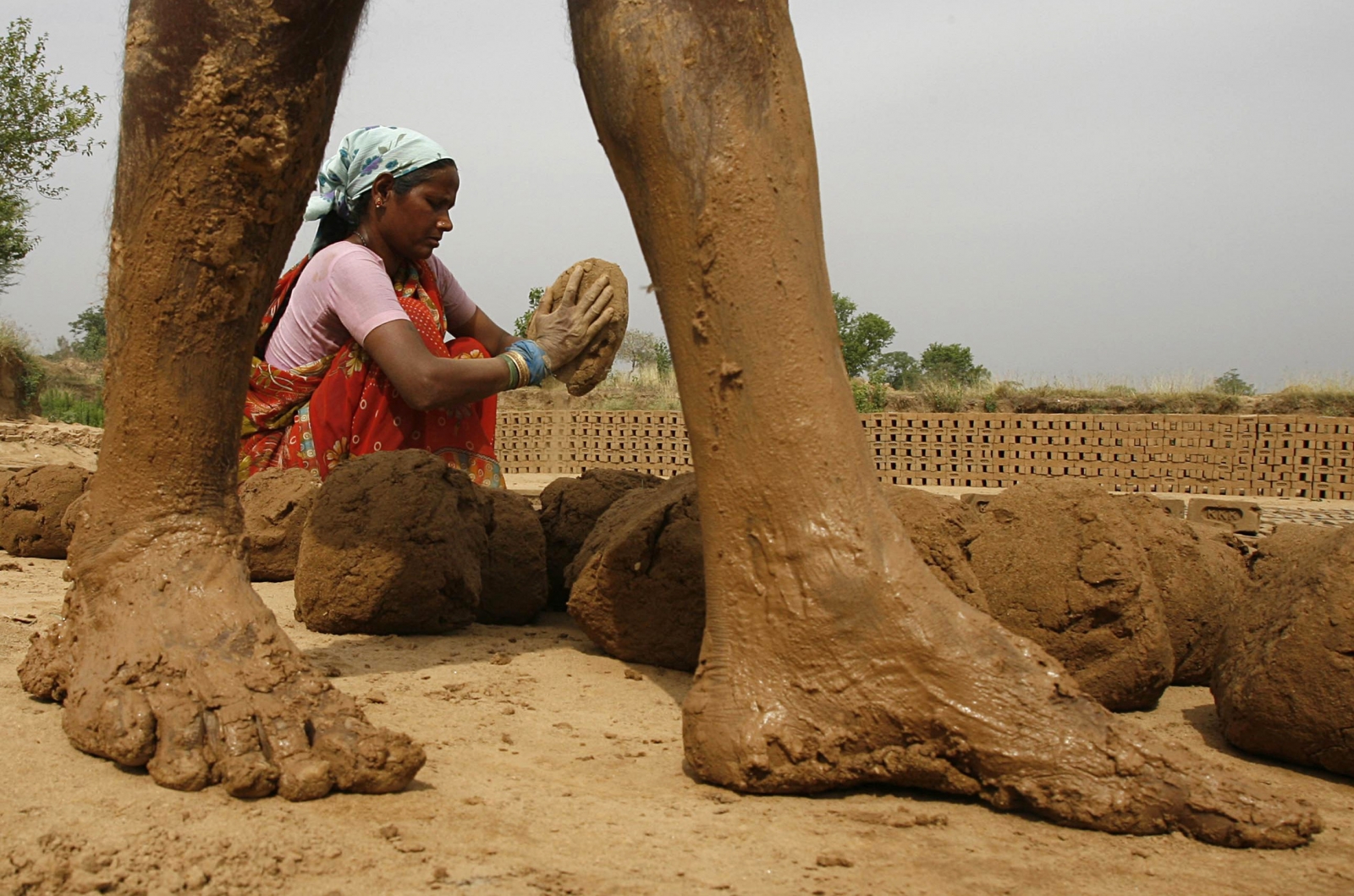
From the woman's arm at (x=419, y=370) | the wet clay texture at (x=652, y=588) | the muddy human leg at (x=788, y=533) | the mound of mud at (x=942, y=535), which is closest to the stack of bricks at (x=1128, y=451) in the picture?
the woman's arm at (x=419, y=370)

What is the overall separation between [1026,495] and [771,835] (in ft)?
4.12

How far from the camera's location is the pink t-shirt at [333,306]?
3627 millimetres

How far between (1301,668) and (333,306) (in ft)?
9.77

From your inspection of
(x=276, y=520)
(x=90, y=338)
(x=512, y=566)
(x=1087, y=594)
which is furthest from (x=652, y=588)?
(x=90, y=338)

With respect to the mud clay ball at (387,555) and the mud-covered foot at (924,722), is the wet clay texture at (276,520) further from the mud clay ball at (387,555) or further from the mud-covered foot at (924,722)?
the mud-covered foot at (924,722)

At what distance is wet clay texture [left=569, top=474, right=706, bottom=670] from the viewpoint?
92.0 inches

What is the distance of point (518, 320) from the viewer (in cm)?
2547

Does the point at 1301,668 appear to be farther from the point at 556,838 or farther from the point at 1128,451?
the point at 1128,451

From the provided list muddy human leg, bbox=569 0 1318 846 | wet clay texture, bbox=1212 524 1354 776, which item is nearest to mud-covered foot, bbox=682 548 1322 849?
muddy human leg, bbox=569 0 1318 846

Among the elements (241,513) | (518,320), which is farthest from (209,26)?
(518,320)

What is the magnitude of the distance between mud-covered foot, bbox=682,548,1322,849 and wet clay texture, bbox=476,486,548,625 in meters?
1.36

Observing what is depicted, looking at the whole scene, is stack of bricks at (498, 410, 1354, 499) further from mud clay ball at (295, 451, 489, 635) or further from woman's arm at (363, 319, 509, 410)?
mud clay ball at (295, 451, 489, 635)

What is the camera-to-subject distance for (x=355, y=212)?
3990 millimetres

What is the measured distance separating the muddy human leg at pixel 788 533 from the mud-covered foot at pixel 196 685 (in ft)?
1.67
